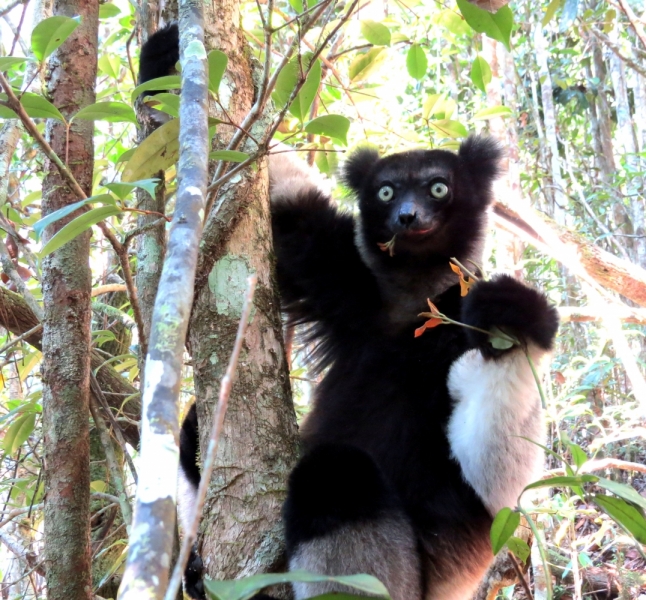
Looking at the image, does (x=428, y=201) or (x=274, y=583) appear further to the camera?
(x=428, y=201)

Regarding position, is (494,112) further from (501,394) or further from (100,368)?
(100,368)

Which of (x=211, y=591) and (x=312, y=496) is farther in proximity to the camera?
(x=312, y=496)

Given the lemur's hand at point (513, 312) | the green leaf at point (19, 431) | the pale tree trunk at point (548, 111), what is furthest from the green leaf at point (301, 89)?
the pale tree trunk at point (548, 111)

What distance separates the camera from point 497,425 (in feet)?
6.61

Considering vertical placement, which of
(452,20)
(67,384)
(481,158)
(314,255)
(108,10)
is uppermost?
(108,10)

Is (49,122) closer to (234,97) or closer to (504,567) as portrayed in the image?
(234,97)

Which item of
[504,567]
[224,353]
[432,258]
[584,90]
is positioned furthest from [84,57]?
[584,90]

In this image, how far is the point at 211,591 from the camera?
2.75ft

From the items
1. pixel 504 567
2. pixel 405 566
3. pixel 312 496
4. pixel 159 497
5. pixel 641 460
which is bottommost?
pixel 641 460

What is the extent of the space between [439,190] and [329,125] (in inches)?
45.5

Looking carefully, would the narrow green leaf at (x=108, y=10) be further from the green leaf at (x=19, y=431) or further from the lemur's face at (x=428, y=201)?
the green leaf at (x=19, y=431)

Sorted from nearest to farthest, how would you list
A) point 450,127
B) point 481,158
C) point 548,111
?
point 450,127, point 481,158, point 548,111

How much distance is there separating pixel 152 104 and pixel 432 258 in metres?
1.31

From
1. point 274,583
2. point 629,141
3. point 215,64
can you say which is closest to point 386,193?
point 215,64
